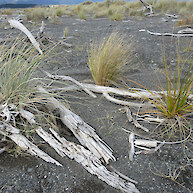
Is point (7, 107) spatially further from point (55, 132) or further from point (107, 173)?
point (107, 173)

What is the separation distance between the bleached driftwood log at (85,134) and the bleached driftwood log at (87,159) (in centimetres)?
6

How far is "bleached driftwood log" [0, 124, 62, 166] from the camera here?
1.66 metres

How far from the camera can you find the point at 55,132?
1.80 meters

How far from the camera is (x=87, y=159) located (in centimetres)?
164

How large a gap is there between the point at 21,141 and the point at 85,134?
0.55m

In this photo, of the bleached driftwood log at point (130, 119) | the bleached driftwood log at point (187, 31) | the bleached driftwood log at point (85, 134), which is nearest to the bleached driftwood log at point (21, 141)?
the bleached driftwood log at point (85, 134)

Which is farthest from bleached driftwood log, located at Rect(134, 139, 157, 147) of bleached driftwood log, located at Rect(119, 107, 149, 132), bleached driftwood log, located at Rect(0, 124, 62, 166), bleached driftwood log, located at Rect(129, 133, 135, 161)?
bleached driftwood log, located at Rect(0, 124, 62, 166)

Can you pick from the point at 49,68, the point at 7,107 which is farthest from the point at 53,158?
the point at 49,68

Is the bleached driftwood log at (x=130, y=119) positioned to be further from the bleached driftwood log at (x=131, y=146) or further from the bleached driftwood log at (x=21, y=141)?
the bleached driftwood log at (x=21, y=141)

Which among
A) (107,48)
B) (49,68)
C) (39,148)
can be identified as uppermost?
(107,48)

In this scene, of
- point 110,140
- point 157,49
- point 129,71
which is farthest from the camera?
point 157,49

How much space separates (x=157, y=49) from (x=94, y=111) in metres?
2.83

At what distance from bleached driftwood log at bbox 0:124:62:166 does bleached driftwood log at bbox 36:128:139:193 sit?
115 mm

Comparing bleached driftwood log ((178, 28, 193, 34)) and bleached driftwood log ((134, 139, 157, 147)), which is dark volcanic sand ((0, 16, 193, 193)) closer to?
bleached driftwood log ((134, 139, 157, 147))
